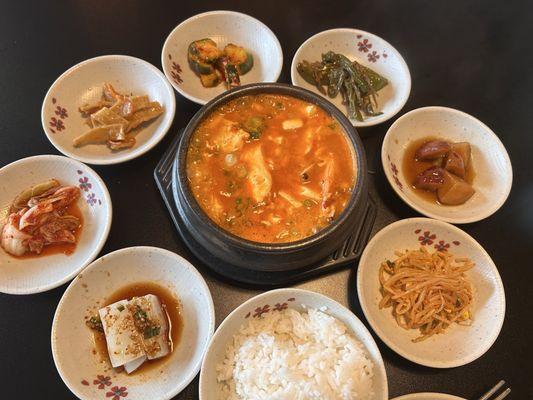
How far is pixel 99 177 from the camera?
8.73 feet

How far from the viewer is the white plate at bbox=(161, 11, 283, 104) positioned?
10.2 feet

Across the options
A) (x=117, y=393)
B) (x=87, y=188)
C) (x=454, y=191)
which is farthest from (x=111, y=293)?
(x=454, y=191)

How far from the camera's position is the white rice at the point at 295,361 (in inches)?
81.7

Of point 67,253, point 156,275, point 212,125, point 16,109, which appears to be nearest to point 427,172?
point 212,125

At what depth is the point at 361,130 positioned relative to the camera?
302 centimetres

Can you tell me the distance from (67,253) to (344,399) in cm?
165

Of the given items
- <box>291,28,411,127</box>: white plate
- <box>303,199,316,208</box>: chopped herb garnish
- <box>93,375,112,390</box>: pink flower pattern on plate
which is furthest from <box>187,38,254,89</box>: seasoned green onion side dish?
<box>93,375,112,390</box>: pink flower pattern on plate

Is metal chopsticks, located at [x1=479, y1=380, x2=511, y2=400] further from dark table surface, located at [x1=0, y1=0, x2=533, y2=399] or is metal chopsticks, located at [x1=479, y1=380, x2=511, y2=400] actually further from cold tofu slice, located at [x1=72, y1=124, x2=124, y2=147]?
cold tofu slice, located at [x1=72, y1=124, x2=124, y2=147]

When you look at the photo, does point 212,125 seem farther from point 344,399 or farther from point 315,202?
point 344,399

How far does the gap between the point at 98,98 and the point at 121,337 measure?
1656 millimetres

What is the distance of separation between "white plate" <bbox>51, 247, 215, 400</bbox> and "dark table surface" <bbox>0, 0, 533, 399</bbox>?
15cm

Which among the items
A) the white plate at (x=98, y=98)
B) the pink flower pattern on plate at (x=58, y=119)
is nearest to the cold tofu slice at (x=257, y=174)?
the white plate at (x=98, y=98)

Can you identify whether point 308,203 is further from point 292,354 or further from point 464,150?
point 464,150

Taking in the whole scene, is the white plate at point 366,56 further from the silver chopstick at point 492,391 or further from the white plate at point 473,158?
the silver chopstick at point 492,391
